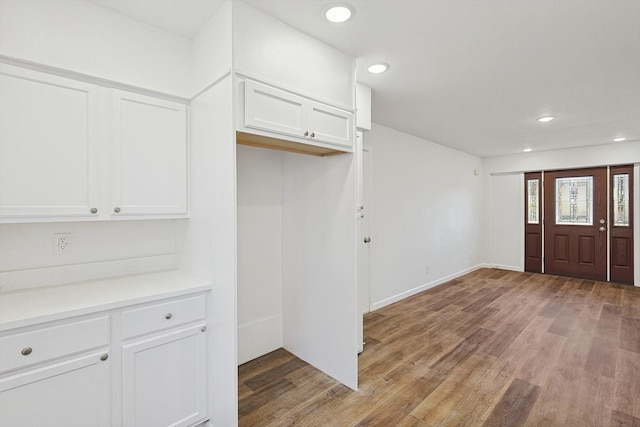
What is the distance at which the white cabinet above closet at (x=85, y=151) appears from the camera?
5.10 feet

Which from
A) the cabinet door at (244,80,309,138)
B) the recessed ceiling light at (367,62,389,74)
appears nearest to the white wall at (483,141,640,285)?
the recessed ceiling light at (367,62,389,74)

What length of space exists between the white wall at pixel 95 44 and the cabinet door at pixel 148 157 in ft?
0.44

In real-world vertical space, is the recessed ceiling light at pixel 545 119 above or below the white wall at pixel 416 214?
above

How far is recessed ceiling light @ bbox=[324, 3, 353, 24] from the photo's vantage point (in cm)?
176

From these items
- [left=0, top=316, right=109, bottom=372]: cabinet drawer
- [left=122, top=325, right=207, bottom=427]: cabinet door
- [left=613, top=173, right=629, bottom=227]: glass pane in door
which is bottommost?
[left=122, top=325, right=207, bottom=427]: cabinet door

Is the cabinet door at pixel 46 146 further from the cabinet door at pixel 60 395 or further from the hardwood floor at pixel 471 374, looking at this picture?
the hardwood floor at pixel 471 374

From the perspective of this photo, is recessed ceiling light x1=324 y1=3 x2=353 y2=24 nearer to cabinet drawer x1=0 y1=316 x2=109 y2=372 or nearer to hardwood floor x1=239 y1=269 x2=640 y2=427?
cabinet drawer x1=0 y1=316 x2=109 y2=372

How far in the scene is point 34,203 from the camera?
1.60 m

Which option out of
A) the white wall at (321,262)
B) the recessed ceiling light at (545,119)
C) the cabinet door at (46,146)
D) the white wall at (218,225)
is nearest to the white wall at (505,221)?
the recessed ceiling light at (545,119)

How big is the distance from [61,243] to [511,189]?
7392 millimetres

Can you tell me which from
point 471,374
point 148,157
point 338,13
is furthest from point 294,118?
point 471,374

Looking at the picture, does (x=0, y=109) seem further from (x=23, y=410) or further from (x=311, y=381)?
(x=311, y=381)

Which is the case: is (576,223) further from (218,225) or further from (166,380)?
(166,380)

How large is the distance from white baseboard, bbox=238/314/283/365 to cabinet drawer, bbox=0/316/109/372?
1.30 metres
